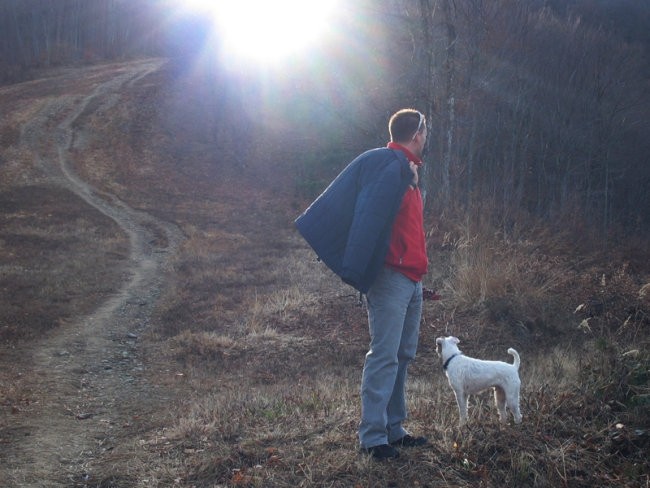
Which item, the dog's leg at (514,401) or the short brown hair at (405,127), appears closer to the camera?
the short brown hair at (405,127)

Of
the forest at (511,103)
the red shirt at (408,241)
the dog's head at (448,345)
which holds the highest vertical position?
the red shirt at (408,241)

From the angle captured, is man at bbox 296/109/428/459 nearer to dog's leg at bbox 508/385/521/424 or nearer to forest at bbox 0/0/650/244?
dog's leg at bbox 508/385/521/424

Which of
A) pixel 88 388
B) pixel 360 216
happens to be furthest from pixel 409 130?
pixel 88 388

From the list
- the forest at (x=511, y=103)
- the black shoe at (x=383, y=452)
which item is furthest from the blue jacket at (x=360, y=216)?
the forest at (x=511, y=103)

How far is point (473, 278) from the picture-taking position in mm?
10258

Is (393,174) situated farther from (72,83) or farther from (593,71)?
(72,83)

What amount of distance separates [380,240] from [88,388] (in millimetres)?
5200

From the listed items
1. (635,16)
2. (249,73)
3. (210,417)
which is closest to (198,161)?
(249,73)

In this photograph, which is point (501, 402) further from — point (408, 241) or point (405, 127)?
point (405, 127)

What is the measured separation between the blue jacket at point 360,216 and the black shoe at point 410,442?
1112 mm

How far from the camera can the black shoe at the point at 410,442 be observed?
14.3ft

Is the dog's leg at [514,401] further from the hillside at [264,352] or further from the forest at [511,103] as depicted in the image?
the forest at [511,103]

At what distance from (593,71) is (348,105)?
13.5m

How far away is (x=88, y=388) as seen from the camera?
7812mm
